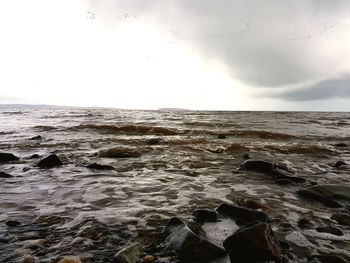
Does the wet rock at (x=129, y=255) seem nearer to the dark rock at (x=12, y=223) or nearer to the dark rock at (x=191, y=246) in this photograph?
the dark rock at (x=191, y=246)

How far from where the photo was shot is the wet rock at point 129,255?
117 inches

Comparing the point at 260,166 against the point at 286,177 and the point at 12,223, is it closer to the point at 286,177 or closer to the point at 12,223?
the point at 286,177

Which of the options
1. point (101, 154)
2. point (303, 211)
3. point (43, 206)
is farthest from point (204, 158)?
point (43, 206)

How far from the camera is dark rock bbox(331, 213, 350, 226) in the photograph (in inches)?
171

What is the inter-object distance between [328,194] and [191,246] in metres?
3.49

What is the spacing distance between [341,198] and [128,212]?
12.0ft

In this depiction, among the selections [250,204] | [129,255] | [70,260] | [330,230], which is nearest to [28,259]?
[70,260]

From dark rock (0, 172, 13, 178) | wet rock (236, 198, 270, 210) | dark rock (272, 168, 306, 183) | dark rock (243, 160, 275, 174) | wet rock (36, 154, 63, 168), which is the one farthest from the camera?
wet rock (36, 154, 63, 168)

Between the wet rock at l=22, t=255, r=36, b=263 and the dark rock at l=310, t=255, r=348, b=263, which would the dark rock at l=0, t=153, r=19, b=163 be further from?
the dark rock at l=310, t=255, r=348, b=263

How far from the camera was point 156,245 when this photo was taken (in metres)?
3.39

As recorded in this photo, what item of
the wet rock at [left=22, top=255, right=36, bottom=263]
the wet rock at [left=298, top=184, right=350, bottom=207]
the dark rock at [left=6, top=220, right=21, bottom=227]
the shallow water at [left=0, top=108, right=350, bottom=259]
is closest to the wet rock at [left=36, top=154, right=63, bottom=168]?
the shallow water at [left=0, top=108, right=350, bottom=259]

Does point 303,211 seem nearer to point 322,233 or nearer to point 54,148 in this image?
point 322,233

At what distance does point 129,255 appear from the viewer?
9.94 feet

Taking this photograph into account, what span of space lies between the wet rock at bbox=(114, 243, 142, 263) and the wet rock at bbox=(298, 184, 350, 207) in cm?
358
